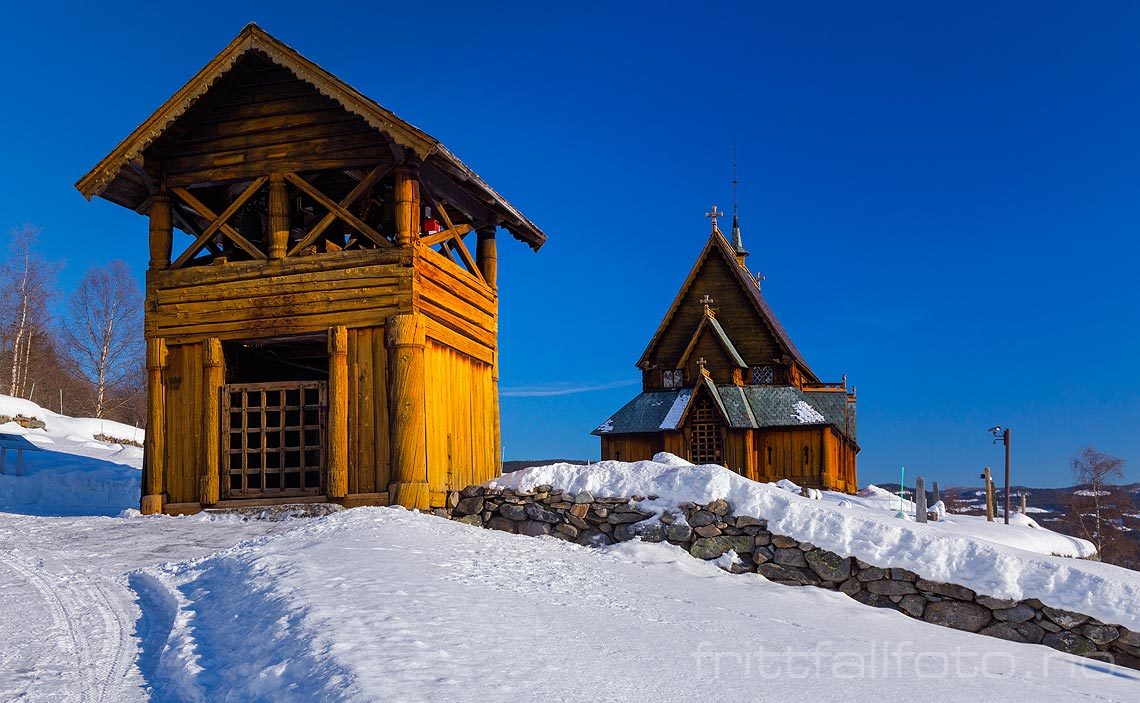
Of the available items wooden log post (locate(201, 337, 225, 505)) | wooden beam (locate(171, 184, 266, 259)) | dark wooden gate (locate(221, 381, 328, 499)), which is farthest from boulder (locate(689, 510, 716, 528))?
wooden beam (locate(171, 184, 266, 259))

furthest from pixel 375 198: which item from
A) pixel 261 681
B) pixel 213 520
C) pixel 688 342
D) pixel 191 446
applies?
pixel 688 342

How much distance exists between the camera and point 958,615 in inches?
439

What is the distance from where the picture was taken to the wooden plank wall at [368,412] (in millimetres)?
13828

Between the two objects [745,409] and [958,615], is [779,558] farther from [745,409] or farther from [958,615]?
[745,409]

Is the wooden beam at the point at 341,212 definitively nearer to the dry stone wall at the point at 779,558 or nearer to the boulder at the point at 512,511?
the dry stone wall at the point at 779,558

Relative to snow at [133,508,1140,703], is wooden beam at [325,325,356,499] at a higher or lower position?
higher

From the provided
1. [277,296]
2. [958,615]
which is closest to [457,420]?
[277,296]

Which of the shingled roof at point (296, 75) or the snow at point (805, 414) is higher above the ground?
the shingled roof at point (296, 75)

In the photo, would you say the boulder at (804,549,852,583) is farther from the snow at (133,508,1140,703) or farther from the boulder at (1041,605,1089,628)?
the boulder at (1041,605,1089,628)

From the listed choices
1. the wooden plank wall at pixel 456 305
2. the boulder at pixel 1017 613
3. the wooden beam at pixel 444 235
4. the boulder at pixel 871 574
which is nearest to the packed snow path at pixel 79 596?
the wooden plank wall at pixel 456 305

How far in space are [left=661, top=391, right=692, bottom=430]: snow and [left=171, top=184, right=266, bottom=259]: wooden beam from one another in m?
19.1

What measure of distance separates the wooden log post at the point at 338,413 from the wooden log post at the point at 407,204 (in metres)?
1.68

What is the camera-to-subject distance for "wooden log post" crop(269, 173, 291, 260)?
1473cm

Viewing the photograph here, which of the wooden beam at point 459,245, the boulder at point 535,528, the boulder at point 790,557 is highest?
the wooden beam at point 459,245
